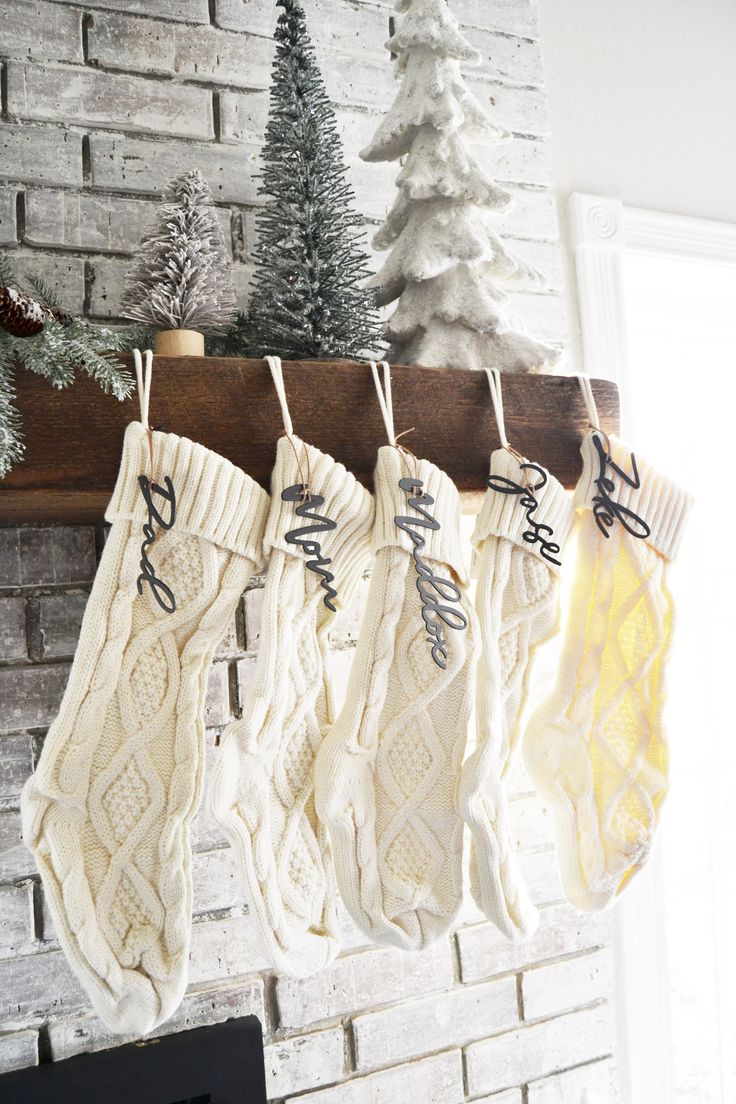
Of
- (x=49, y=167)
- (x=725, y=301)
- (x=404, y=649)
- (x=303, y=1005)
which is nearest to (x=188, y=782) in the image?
(x=404, y=649)

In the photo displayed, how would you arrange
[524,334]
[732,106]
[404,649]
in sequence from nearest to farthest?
[404,649] → [524,334] → [732,106]

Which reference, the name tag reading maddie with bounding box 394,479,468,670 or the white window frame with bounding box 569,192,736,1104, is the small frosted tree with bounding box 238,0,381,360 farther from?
the white window frame with bounding box 569,192,736,1104

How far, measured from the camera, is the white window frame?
1.34m

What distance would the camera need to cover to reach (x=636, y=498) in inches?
38.6

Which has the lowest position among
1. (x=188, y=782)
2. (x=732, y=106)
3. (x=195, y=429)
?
(x=188, y=782)

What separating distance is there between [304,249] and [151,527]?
34cm

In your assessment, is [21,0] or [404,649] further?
[21,0]

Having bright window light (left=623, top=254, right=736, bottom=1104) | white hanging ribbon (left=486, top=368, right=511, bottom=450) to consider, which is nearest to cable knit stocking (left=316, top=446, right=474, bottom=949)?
white hanging ribbon (left=486, top=368, right=511, bottom=450)

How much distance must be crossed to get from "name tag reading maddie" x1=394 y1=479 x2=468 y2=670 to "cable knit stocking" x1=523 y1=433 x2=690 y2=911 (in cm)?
19

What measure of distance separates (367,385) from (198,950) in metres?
0.68

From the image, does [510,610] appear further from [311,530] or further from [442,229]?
[442,229]

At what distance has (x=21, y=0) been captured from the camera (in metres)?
1.06

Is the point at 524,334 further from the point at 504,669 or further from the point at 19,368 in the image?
the point at 19,368

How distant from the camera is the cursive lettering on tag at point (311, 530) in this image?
32.7 inches
